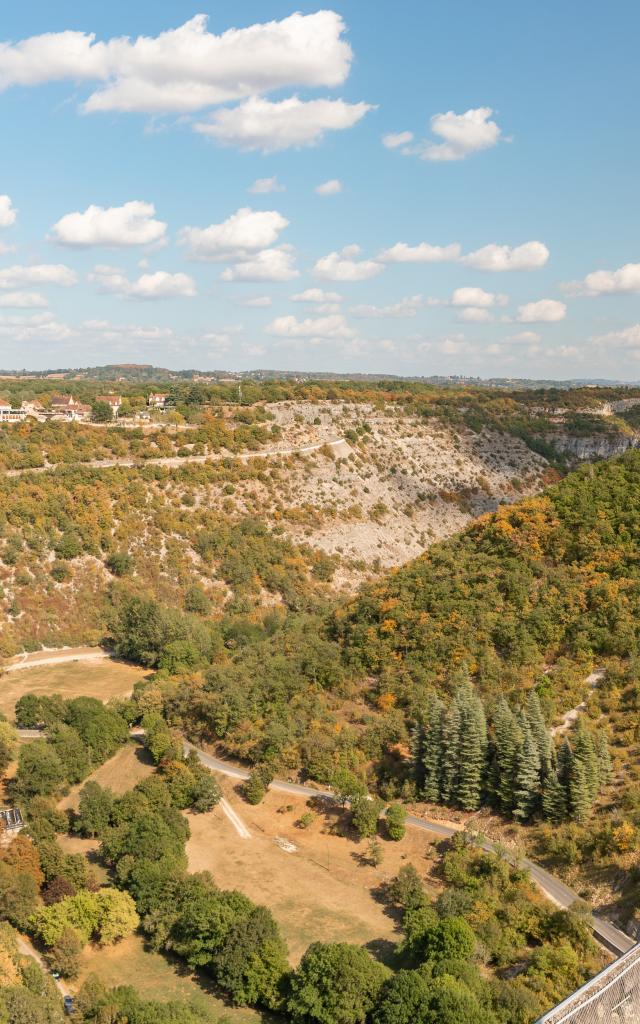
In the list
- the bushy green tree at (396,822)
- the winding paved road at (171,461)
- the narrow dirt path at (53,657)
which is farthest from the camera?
the winding paved road at (171,461)

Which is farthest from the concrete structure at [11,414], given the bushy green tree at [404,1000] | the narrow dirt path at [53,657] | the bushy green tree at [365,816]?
the bushy green tree at [404,1000]

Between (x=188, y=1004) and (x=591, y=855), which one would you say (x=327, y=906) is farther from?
(x=591, y=855)

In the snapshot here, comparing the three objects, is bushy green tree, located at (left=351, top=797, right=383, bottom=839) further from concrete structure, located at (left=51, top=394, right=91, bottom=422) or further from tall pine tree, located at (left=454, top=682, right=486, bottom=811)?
concrete structure, located at (left=51, top=394, right=91, bottom=422)

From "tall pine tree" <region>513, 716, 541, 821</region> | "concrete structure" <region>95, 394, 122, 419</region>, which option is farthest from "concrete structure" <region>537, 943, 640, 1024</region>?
"concrete structure" <region>95, 394, 122, 419</region>

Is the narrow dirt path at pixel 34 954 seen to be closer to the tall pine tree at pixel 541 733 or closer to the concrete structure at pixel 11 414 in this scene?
the tall pine tree at pixel 541 733

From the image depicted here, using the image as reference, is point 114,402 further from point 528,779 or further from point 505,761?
point 528,779

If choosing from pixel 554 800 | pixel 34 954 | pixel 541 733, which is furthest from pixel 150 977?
pixel 541 733
